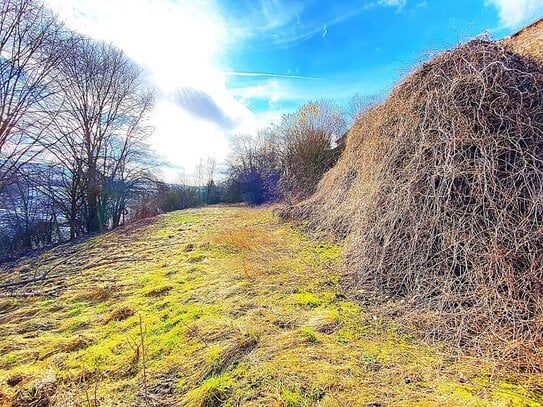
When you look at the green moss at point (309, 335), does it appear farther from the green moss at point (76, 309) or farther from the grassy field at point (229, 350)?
the green moss at point (76, 309)

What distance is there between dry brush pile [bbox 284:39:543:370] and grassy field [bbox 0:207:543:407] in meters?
0.40

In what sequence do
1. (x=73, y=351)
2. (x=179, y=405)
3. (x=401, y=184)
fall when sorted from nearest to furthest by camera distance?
(x=179, y=405), (x=73, y=351), (x=401, y=184)

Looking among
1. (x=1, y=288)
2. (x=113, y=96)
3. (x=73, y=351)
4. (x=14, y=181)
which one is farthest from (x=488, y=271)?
(x=113, y=96)

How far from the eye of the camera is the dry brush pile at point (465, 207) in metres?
2.19

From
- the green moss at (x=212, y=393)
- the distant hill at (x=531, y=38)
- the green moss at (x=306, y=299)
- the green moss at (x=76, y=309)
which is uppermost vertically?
the distant hill at (x=531, y=38)

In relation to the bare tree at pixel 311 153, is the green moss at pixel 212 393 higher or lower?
lower

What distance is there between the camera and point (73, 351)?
100.0 inches

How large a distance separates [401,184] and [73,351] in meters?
3.90

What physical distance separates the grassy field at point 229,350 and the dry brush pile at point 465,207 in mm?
399

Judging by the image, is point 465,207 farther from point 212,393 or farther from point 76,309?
point 76,309

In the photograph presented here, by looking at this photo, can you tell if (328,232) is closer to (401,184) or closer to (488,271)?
(401,184)

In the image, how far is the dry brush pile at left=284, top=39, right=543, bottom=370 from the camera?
2.19 m

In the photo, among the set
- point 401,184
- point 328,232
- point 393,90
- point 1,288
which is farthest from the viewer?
point 328,232

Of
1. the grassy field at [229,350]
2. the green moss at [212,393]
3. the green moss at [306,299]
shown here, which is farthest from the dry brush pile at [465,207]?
the green moss at [212,393]
